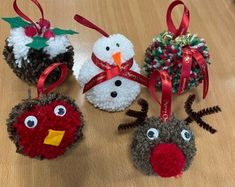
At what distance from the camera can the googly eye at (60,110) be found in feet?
1.39

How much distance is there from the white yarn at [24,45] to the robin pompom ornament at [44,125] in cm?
9

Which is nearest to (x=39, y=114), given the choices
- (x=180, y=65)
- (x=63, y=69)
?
(x=63, y=69)

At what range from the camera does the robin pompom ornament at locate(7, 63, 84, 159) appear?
413 millimetres

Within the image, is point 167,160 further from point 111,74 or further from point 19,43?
point 19,43

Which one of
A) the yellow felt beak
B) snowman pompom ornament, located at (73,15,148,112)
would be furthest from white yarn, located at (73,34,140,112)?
the yellow felt beak

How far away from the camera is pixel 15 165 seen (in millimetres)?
476

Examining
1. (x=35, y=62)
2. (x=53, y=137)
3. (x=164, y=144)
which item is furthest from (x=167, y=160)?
(x=35, y=62)

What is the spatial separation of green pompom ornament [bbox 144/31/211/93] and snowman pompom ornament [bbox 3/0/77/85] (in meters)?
0.14

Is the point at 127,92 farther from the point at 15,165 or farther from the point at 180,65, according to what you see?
the point at 15,165

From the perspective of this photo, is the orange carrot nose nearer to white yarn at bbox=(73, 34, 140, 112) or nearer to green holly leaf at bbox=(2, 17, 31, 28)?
white yarn at bbox=(73, 34, 140, 112)

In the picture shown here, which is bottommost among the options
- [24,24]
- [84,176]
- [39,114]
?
[84,176]

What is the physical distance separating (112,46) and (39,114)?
0.15m

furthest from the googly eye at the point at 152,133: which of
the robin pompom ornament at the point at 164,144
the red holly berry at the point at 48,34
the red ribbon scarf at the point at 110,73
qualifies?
the red holly berry at the point at 48,34

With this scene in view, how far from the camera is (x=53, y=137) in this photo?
1.38ft
